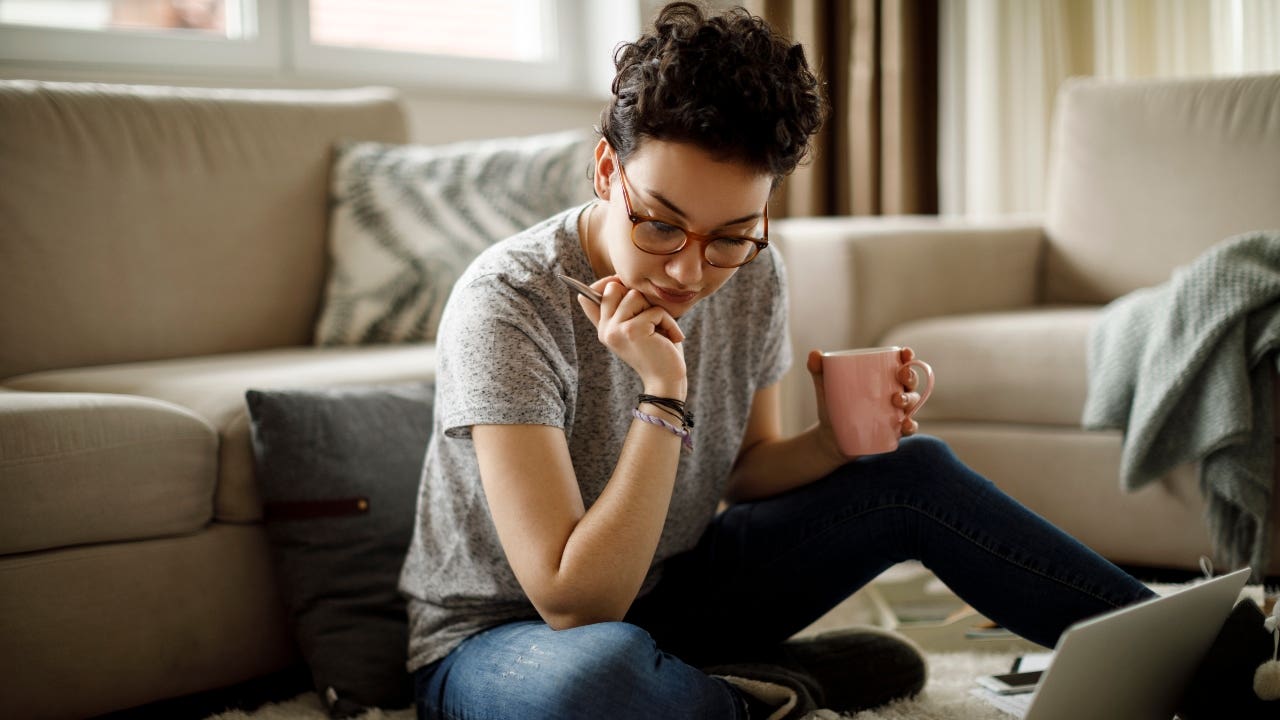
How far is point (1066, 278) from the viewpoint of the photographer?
2631mm

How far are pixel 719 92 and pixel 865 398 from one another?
1.26 ft

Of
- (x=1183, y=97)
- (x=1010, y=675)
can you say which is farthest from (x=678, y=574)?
(x=1183, y=97)

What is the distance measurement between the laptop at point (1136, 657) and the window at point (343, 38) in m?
2.43

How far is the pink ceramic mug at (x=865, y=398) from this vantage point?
1.19 m

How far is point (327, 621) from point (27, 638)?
1.15ft

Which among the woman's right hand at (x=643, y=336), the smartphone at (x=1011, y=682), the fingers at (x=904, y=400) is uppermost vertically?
the woman's right hand at (x=643, y=336)

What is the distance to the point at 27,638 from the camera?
132 centimetres

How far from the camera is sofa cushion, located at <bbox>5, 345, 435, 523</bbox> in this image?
1520 millimetres

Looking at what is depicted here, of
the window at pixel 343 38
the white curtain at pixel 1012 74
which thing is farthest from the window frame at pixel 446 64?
the white curtain at pixel 1012 74

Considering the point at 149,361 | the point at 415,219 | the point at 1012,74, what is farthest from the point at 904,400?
the point at 1012,74

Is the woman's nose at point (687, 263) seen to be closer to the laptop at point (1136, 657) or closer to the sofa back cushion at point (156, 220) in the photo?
the laptop at point (1136, 657)

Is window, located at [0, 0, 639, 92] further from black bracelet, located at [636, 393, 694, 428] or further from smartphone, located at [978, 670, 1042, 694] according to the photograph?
smartphone, located at [978, 670, 1042, 694]

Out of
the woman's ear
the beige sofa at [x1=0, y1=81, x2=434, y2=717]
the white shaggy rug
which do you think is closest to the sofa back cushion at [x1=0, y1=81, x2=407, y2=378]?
the beige sofa at [x1=0, y1=81, x2=434, y2=717]

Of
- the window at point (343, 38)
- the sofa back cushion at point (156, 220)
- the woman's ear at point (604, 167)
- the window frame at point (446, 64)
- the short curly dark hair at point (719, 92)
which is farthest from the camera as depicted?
the window frame at point (446, 64)
